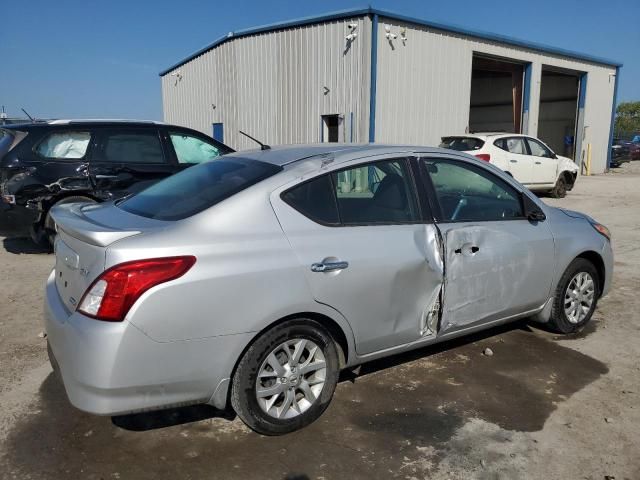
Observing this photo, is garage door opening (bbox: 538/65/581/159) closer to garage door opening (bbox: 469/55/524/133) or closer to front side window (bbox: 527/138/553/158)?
garage door opening (bbox: 469/55/524/133)

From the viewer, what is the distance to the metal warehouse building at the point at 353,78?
1408 cm

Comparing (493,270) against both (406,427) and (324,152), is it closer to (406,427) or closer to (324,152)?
(406,427)

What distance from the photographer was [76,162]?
6.86m

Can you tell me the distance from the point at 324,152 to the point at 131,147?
4.56 metres

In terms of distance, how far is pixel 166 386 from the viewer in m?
2.67

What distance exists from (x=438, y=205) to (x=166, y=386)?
6.66 ft

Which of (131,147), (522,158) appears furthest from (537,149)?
(131,147)

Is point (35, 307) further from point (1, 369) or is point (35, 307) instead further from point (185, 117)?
point (185, 117)

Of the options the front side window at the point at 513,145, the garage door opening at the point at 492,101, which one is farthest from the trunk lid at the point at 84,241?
the garage door opening at the point at 492,101

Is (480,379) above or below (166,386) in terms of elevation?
below

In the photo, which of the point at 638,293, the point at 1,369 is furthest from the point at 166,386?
the point at 638,293

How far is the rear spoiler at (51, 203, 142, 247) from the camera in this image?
8.79 feet

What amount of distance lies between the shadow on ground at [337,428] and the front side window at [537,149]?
426 inches

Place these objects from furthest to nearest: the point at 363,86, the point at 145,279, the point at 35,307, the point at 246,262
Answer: the point at 363,86 → the point at 35,307 → the point at 246,262 → the point at 145,279
